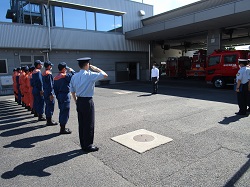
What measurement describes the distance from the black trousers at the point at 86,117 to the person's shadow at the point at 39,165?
0.36 meters

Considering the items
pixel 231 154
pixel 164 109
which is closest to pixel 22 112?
pixel 164 109

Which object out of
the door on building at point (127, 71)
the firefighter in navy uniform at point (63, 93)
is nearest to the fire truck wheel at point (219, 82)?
the door on building at point (127, 71)

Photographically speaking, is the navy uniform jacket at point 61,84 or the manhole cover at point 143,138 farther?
the navy uniform jacket at point 61,84

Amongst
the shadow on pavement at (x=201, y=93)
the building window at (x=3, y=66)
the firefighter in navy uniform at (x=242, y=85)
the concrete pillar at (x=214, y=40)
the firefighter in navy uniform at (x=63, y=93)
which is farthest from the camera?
the concrete pillar at (x=214, y=40)

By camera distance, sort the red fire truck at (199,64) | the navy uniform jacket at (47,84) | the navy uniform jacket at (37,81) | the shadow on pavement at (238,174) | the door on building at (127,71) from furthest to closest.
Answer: the door on building at (127,71), the red fire truck at (199,64), the navy uniform jacket at (37,81), the navy uniform jacket at (47,84), the shadow on pavement at (238,174)

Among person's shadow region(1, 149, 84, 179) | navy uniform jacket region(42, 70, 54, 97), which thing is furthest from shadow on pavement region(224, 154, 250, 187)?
navy uniform jacket region(42, 70, 54, 97)

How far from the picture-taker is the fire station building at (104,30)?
1468cm

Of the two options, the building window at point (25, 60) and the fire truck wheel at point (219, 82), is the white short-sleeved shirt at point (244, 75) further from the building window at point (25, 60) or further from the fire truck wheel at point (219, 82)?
the building window at point (25, 60)

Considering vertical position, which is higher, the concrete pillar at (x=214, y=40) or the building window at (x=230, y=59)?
the concrete pillar at (x=214, y=40)

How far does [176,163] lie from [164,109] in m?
4.41

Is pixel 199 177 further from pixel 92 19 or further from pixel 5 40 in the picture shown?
pixel 92 19

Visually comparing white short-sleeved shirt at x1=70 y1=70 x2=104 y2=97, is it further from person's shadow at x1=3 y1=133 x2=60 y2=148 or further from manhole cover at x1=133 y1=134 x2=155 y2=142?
person's shadow at x1=3 y1=133 x2=60 y2=148

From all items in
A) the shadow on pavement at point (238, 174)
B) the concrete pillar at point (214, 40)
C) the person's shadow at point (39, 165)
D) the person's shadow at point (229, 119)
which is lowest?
the person's shadow at point (39, 165)

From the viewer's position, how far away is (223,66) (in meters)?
13.2
